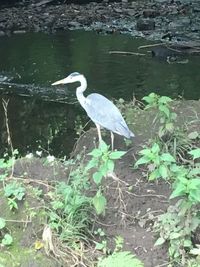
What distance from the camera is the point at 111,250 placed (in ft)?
13.2

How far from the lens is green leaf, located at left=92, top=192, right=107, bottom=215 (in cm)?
404

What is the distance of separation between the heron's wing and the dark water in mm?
1892

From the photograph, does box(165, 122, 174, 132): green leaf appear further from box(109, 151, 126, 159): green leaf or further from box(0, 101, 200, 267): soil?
box(109, 151, 126, 159): green leaf

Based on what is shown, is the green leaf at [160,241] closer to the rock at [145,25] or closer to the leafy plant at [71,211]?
the leafy plant at [71,211]

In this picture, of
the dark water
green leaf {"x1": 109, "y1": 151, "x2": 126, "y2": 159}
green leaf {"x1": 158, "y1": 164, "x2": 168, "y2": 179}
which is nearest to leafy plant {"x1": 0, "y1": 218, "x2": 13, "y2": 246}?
green leaf {"x1": 109, "y1": 151, "x2": 126, "y2": 159}

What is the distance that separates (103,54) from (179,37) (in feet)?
→ 6.41

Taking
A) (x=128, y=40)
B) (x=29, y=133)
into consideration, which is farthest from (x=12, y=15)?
(x=29, y=133)

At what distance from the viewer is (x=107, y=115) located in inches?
193

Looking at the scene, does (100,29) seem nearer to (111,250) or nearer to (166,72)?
(166,72)

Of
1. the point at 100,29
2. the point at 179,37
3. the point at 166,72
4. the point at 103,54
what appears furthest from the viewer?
the point at 100,29

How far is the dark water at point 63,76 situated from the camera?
7824mm

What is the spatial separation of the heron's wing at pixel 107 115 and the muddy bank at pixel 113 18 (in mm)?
7492

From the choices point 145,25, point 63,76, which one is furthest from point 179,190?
point 145,25

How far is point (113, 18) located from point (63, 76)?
5.41 m
